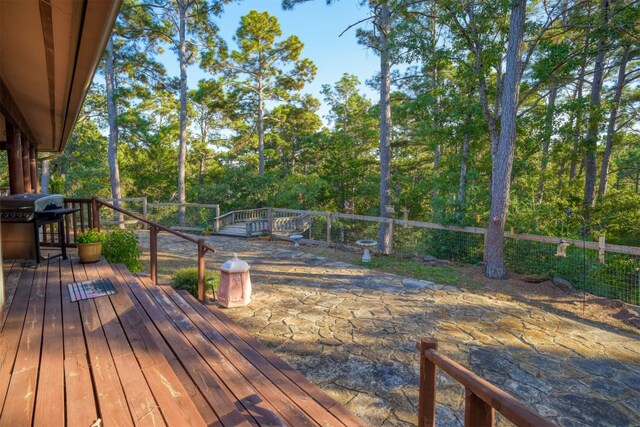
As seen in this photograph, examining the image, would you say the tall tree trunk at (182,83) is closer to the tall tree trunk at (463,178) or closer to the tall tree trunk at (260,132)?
the tall tree trunk at (260,132)

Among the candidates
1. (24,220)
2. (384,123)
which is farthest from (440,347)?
(384,123)

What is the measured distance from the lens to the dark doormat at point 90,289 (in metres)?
3.21

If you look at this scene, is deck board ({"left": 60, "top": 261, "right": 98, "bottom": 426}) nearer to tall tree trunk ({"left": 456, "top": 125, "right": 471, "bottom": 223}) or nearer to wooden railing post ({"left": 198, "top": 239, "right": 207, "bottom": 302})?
wooden railing post ({"left": 198, "top": 239, "right": 207, "bottom": 302})

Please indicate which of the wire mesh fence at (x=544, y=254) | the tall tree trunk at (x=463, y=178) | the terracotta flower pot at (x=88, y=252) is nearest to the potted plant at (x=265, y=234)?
the wire mesh fence at (x=544, y=254)

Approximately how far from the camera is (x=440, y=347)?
141 inches

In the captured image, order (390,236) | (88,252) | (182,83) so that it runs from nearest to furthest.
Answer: (88,252) < (390,236) < (182,83)

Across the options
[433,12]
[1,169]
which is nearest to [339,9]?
[433,12]

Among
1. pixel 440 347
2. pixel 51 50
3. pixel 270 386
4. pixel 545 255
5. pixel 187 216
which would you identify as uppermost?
pixel 51 50

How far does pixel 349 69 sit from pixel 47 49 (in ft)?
67.0

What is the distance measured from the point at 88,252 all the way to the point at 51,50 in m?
3.03

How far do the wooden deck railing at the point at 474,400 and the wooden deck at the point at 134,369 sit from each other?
86cm

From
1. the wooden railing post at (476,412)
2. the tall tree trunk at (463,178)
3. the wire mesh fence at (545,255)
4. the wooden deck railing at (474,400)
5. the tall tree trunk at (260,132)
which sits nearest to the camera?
the wooden deck railing at (474,400)

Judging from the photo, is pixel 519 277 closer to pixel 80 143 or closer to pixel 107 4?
pixel 107 4

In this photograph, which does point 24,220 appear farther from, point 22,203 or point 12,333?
point 12,333
